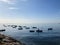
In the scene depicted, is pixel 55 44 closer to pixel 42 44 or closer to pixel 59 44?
pixel 59 44

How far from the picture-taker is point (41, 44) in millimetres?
55156

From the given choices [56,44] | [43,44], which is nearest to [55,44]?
[56,44]

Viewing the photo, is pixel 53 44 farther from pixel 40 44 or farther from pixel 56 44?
pixel 40 44

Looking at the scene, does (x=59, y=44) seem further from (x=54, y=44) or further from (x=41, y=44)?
(x=41, y=44)

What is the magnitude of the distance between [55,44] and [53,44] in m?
0.91

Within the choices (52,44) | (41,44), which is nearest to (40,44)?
(41,44)

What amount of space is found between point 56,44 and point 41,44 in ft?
22.6

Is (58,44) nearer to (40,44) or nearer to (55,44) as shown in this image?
(55,44)

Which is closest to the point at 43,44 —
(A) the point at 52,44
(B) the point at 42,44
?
(B) the point at 42,44

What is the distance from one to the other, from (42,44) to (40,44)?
3.05 feet

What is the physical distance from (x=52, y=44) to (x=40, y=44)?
5535 mm

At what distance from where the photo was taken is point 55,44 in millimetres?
54531

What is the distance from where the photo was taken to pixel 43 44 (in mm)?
55156

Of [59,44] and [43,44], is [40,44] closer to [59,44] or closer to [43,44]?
[43,44]
